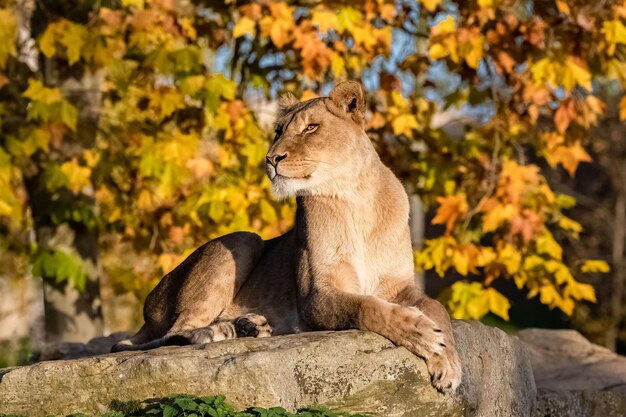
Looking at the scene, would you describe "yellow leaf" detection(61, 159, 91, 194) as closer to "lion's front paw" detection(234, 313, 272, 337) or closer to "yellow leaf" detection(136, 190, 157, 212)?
"yellow leaf" detection(136, 190, 157, 212)

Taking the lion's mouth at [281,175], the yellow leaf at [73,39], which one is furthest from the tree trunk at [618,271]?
the lion's mouth at [281,175]

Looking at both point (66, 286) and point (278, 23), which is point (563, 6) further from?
point (66, 286)

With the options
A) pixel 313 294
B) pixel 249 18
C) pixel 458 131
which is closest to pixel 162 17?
pixel 249 18

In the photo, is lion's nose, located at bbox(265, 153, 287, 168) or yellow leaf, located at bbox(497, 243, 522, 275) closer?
lion's nose, located at bbox(265, 153, 287, 168)

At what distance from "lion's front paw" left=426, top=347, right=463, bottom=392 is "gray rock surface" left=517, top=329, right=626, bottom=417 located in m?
2.35

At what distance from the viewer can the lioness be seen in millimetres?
5969

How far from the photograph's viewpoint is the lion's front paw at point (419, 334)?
579cm

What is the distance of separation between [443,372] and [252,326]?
1.41 m

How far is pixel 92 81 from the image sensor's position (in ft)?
37.0

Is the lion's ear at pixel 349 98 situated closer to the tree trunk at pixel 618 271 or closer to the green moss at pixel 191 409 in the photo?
the green moss at pixel 191 409

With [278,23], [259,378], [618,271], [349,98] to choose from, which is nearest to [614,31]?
[278,23]

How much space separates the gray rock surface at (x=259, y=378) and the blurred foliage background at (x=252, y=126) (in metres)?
3.62

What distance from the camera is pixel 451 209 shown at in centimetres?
991

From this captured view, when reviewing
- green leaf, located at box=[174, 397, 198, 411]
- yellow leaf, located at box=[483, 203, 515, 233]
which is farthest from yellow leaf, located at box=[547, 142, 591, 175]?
green leaf, located at box=[174, 397, 198, 411]
